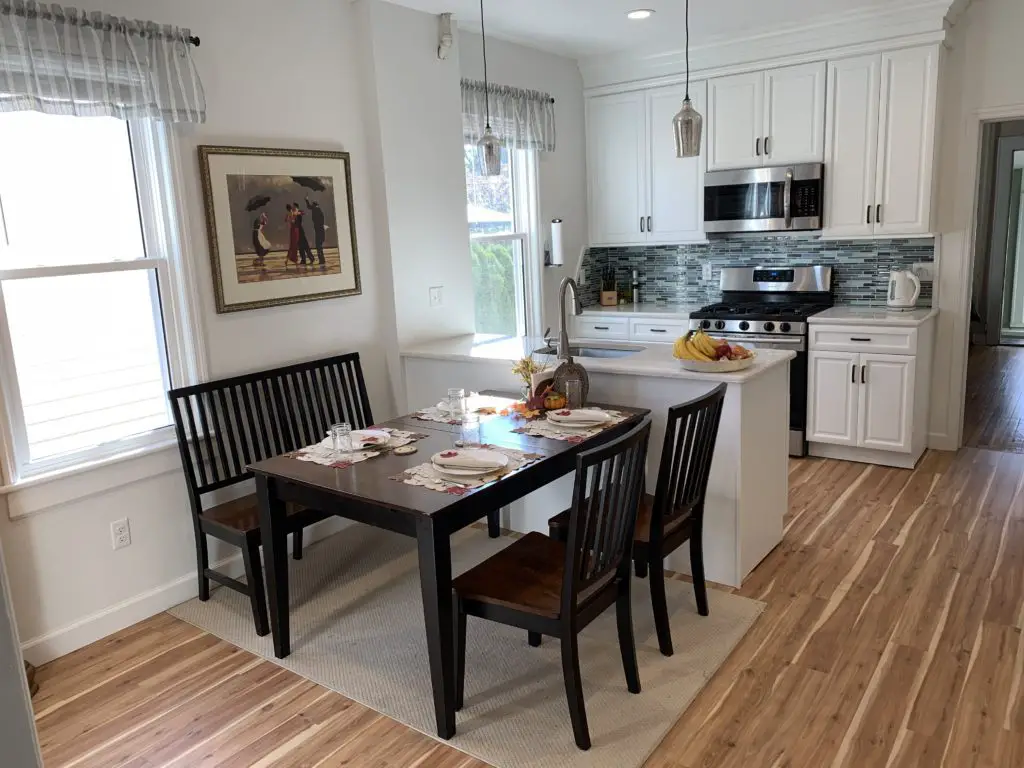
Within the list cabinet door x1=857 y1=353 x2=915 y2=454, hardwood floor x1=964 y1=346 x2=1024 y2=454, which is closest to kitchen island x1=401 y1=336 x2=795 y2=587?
cabinet door x1=857 y1=353 x2=915 y2=454

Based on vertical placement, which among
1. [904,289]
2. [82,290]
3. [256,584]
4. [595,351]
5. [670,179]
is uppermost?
[670,179]

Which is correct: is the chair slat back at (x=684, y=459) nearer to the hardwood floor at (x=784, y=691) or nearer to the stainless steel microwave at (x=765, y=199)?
the hardwood floor at (x=784, y=691)

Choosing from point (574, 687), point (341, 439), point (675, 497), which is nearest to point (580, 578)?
point (574, 687)

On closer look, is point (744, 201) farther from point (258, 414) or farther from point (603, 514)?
point (603, 514)

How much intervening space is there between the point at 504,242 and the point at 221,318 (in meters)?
2.12

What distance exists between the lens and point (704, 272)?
563 centimetres

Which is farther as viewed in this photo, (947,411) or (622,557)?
(947,411)

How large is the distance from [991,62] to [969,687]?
3568 millimetres

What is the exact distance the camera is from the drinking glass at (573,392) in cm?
315

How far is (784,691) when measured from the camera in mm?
2543

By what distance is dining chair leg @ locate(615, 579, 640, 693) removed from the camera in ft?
8.09

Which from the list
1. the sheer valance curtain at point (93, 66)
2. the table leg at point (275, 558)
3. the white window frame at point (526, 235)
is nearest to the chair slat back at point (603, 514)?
the table leg at point (275, 558)

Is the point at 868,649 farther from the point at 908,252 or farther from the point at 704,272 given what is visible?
the point at 704,272

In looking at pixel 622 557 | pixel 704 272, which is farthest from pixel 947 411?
pixel 622 557
